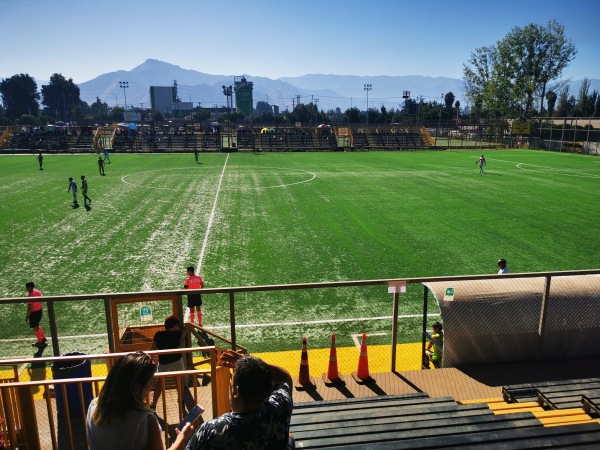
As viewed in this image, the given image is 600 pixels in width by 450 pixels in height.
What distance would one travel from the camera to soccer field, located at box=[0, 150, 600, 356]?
38.1ft

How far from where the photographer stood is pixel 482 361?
7664 mm

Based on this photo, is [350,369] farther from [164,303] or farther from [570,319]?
[164,303]

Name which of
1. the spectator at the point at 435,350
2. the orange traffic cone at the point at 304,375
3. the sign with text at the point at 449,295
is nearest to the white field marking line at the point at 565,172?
the spectator at the point at 435,350

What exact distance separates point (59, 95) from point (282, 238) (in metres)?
194

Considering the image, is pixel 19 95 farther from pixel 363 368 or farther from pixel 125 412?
pixel 125 412

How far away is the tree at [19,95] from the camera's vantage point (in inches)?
5842

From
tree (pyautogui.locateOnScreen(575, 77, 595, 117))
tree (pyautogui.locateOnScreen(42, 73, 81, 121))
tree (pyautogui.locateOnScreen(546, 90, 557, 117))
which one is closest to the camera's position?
tree (pyautogui.locateOnScreen(546, 90, 557, 117))

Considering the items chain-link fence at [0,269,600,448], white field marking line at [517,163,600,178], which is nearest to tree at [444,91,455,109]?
white field marking line at [517,163,600,178]

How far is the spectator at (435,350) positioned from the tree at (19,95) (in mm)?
169756

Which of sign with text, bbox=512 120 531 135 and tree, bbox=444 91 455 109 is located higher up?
tree, bbox=444 91 455 109

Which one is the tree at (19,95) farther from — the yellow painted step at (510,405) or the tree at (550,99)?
the yellow painted step at (510,405)

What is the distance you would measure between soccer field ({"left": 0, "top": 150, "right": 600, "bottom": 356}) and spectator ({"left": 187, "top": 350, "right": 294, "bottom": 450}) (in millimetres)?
6743

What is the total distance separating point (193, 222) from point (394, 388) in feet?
49.6

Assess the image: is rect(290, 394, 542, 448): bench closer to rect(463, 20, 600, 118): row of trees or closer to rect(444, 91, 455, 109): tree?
rect(463, 20, 600, 118): row of trees
